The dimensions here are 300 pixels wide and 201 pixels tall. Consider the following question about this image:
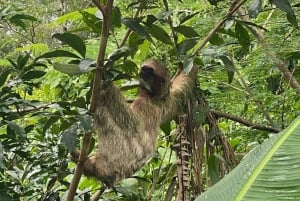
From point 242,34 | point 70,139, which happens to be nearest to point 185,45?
point 242,34

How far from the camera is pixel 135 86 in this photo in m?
2.84

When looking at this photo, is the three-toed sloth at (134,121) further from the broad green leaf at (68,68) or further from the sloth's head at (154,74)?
the broad green leaf at (68,68)

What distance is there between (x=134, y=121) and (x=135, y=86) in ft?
2.22

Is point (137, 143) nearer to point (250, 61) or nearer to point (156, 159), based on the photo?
point (156, 159)

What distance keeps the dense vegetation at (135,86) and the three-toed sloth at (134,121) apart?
11 centimetres

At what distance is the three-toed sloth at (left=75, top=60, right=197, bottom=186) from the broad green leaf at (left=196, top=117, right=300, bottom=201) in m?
1.69

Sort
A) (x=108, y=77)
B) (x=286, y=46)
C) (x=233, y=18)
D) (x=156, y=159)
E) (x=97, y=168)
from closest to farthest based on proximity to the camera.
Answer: (x=108, y=77)
(x=233, y=18)
(x=286, y=46)
(x=97, y=168)
(x=156, y=159)

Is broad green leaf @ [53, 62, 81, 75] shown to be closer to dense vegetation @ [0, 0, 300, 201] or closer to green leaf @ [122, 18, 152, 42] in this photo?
dense vegetation @ [0, 0, 300, 201]

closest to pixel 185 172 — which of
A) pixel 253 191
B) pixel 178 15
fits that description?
pixel 253 191

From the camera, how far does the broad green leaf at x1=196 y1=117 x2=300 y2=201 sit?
1.21 m

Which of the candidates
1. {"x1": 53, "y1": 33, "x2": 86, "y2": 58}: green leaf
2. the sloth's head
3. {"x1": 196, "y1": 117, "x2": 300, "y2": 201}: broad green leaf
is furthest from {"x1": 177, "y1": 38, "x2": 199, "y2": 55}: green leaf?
{"x1": 196, "y1": 117, "x2": 300, "y2": 201}: broad green leaf

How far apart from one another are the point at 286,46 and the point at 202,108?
66 centimetres

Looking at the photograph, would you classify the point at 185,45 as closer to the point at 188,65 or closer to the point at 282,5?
the point at 188,65

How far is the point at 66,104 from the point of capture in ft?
7.33
